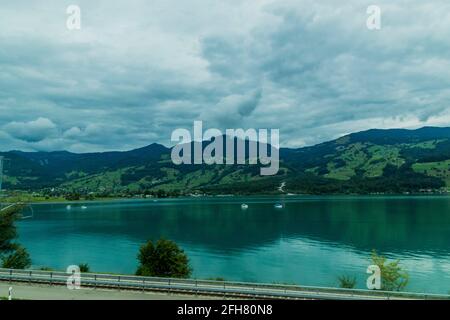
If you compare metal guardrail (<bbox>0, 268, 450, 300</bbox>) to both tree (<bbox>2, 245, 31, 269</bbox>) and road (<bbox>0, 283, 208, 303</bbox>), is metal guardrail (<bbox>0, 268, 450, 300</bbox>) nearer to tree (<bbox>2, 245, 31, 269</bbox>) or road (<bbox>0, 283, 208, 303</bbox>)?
road (<bbox>0, 283, 208, 303</bbox>)

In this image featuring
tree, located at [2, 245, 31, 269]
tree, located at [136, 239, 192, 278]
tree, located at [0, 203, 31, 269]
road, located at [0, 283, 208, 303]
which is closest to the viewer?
road, located at [0, 283, 208, 303]

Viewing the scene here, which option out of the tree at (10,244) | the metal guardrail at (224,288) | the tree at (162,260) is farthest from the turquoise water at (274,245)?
the metal guardrail at (224,288)

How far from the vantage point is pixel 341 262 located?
300 feet

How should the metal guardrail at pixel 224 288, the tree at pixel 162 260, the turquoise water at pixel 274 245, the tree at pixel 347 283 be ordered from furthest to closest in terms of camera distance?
the turquoise water at pixel 274 245 → the tree at pixel 347 283 → the tree at pixel 162 260 → the metal guardrail at pixel 224 288

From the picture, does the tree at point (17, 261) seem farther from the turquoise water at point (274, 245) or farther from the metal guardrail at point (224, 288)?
the metal guardrail at point (224, 288)

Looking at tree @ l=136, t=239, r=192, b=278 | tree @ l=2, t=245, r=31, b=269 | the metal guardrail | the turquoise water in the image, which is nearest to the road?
the metal guardrail

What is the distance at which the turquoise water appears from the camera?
8269 centimetres

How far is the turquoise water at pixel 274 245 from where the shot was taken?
82.7 metres

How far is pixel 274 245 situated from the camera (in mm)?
114750

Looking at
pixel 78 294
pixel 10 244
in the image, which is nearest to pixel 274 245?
pixel 10 244
